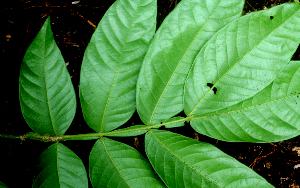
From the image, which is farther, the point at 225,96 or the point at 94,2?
the point at 94,2

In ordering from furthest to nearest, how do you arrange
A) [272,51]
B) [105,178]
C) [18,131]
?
[18,131] < [105,178] < [272,51]

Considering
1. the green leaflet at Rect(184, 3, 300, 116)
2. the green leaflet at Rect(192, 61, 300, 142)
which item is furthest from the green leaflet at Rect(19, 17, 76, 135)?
the green leaflet at Rect(192, 61, 300, 142)

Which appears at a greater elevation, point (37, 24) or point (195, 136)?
point (37, 24)

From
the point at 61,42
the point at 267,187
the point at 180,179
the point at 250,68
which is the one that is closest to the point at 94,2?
the point at 61,42

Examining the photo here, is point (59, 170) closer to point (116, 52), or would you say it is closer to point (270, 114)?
point (116, 52)

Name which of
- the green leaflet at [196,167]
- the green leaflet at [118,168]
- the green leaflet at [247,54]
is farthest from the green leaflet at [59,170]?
the green leaflet at [247,54]

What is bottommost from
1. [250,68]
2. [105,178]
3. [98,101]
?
[105,178]

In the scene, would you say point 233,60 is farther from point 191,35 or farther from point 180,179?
point 180,179
